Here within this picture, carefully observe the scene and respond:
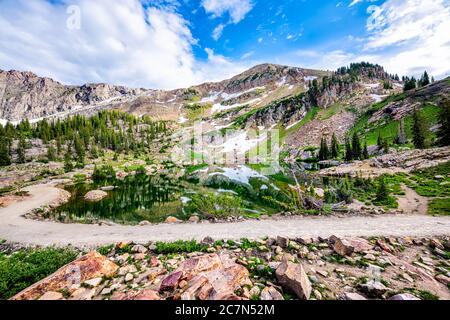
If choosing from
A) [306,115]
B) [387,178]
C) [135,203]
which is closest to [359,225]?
[387,178]

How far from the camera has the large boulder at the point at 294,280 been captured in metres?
6.43

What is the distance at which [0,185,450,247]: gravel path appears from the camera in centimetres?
1285

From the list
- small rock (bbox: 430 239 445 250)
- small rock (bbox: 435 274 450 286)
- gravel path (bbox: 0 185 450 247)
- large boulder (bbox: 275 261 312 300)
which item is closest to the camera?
large boulder (bbox: 275 261 312 300)

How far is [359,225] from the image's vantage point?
14242mm

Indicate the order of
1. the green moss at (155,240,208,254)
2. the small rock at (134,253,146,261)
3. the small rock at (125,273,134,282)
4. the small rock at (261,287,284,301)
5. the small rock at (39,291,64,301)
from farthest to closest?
1. the green moss at (155,240,208,254)
2. the small rock at (134,253,146,261)
3. the small rock at (125,273,134,282)
4. the small rock at (39,291,64,301)
5. the small rock at (261,287,284,301)

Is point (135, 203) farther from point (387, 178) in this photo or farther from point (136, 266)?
point (387, 178)

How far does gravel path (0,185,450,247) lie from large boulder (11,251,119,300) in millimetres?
4077

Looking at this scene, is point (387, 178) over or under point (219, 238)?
over

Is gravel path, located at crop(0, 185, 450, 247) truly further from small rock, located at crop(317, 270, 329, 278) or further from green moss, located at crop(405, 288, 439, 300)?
green moss, located at crop(405, 288, 439, 300)

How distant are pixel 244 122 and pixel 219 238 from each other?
524 feet

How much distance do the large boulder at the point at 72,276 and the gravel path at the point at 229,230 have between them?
4.08m

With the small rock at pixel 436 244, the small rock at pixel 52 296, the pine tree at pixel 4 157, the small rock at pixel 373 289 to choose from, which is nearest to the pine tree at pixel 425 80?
A: the small rock at pixel 436 244

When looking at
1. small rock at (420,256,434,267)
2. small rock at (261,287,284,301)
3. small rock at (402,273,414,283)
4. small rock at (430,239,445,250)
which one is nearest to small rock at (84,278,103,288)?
small rock at (261,287,284,301)

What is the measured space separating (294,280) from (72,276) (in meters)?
8.53
